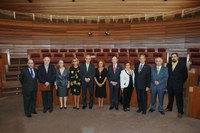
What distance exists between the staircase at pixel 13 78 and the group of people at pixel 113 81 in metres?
2.03

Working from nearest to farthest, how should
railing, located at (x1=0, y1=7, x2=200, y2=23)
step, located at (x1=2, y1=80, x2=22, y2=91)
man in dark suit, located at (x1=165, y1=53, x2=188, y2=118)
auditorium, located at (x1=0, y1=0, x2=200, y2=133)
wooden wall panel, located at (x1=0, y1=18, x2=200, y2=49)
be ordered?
auditorium, located at (x1=0, y1=0, x2=200, y2=133) < man in dark suit, located at (x1=165, y1=53, x2=188, y2=118) < step, located at (x1=2, y1=80, x2=22, y2=91) < wooden wall panel, located at (x1=0, y1=18, x2=200, y2=49) < railing, located at (x1=0, y1=7, x2=200, y2=23)

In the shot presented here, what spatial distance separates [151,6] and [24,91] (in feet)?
23.6

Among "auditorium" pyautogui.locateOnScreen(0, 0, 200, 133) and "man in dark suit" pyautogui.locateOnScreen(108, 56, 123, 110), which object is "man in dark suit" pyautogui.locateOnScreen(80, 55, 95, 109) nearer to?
"auditorium" pyautogui.locateOnScreen(0, 0, 200, 133)

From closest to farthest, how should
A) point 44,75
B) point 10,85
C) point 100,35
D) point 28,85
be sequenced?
point 28,85
point 44,75
point 10,85
point 100,35

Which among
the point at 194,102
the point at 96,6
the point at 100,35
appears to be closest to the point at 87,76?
the point at 194,102

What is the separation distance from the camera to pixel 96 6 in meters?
8.77

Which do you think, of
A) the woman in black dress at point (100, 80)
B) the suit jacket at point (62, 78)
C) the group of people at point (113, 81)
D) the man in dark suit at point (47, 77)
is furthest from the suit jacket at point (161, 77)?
the man in dark suit at point (47, 77)

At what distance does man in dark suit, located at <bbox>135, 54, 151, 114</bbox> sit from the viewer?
365 cm

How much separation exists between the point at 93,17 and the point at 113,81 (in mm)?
6104

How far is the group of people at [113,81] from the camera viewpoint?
3580 mm

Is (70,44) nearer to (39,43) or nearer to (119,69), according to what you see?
(39,43)

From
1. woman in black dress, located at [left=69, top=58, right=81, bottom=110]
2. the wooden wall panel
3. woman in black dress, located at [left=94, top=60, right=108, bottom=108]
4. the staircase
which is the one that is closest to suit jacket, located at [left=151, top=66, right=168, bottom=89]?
woman in black dress, located at [left=94, top=60, right=108, bottom=108]

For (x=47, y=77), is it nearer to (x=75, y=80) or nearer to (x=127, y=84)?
(x=75, y=80)

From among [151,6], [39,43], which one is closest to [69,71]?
[39,43]
